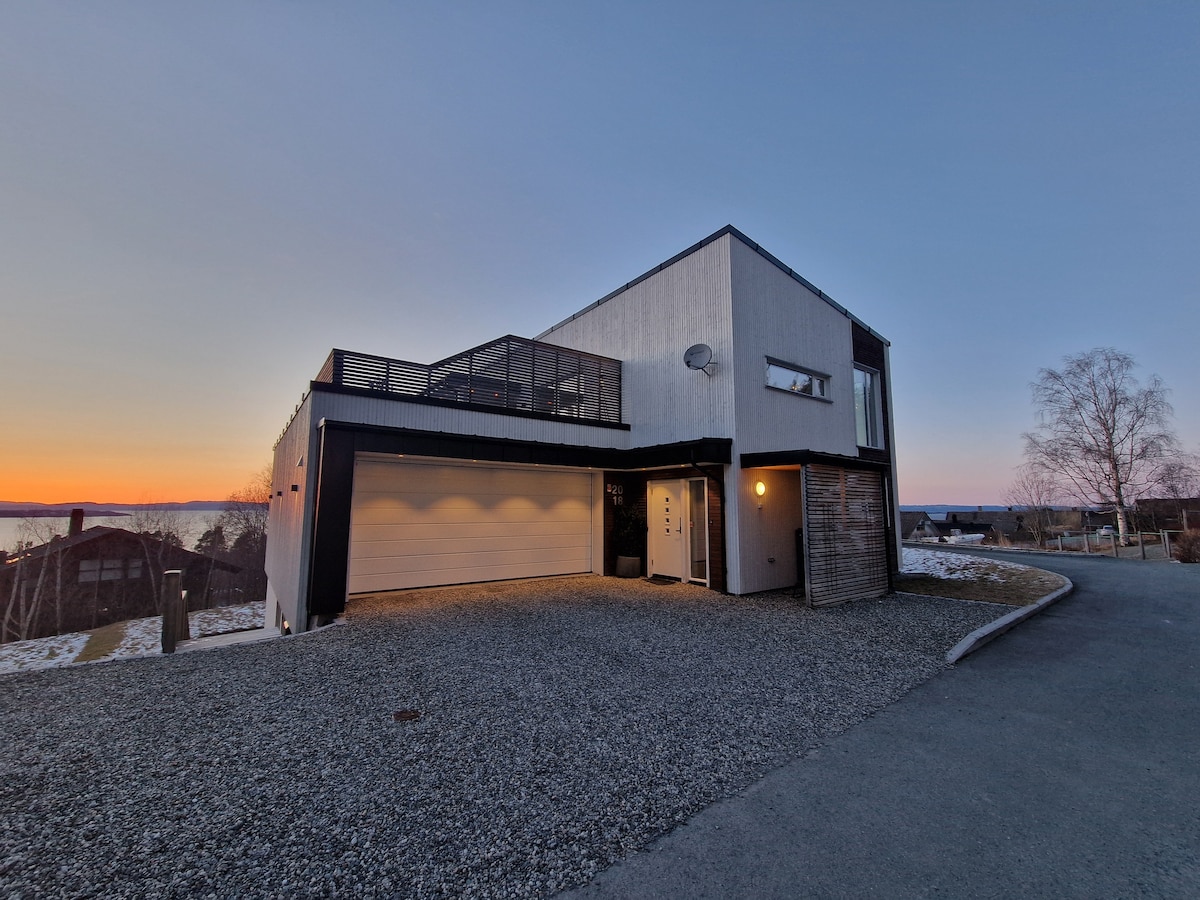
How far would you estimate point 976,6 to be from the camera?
9375 mm

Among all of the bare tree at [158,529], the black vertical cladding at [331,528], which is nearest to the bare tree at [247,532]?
the bare tree at [158,529]

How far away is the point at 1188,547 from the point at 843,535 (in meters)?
15.6

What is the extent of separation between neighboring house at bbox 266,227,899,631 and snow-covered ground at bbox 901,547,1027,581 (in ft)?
11.7

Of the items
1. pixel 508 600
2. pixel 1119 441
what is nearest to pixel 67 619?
pixel 508 600

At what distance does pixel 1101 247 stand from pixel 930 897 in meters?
24.9

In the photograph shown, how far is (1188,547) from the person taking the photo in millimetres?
14297

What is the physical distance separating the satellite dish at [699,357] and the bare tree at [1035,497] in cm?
2491

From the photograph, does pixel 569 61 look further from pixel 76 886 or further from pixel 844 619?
pixel 76 886

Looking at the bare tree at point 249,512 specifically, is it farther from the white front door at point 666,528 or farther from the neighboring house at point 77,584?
the white front door at point 666,528

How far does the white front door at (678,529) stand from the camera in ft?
31.1

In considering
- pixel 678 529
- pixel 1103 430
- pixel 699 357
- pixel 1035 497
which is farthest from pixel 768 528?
pixel 1035 497

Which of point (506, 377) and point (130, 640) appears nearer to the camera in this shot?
point (506, 377)

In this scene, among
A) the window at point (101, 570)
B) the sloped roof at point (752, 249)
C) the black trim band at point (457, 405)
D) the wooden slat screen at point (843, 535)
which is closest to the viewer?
the black trim band at point (457, 405)

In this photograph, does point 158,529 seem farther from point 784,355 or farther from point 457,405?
point 784,355
